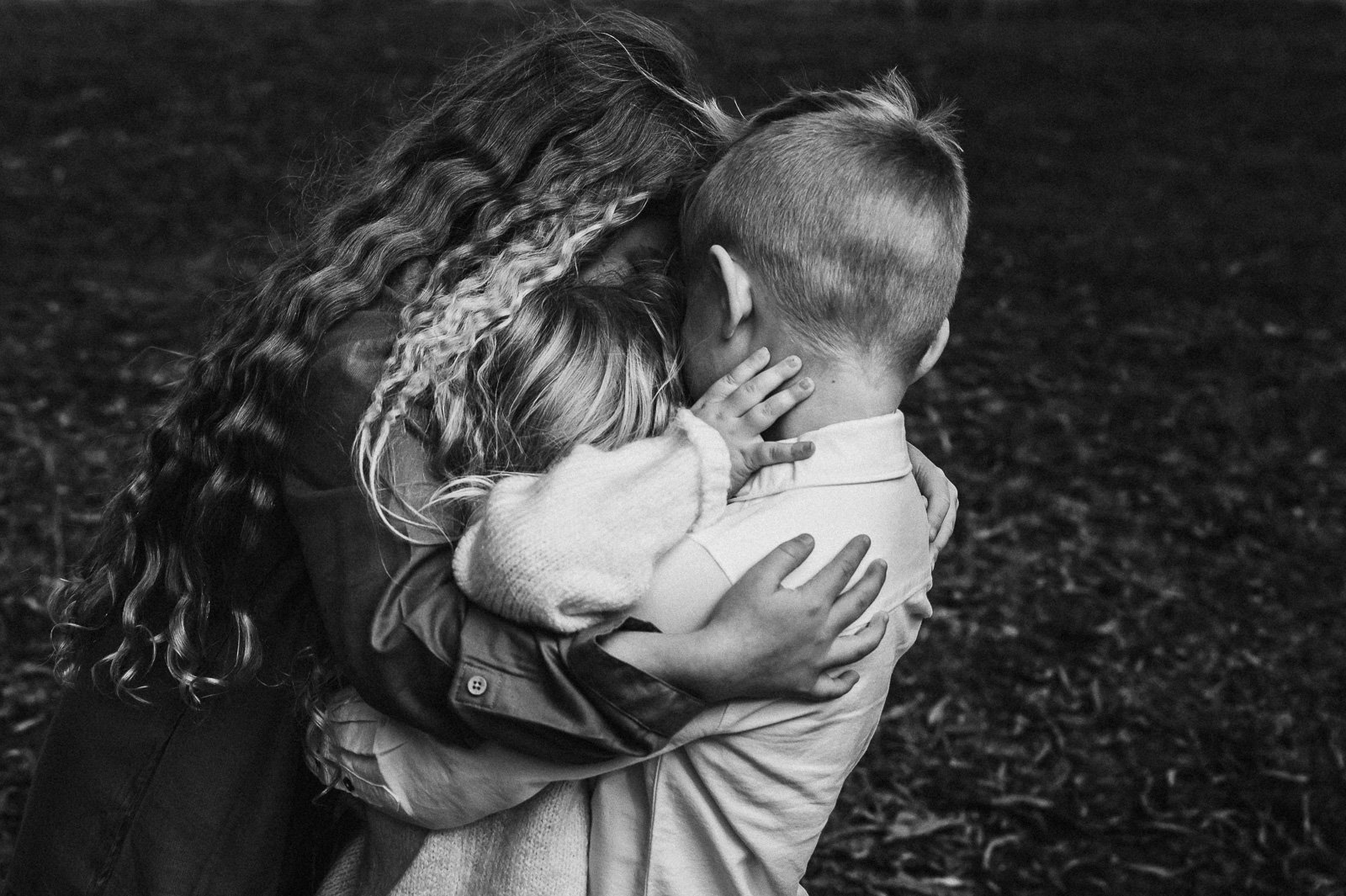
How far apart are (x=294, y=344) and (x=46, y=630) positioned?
2.58 meters

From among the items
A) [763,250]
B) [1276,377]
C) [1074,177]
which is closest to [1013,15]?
[1074,177]

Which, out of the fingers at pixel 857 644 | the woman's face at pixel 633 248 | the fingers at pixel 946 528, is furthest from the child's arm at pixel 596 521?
the fingers at pixel 946 528

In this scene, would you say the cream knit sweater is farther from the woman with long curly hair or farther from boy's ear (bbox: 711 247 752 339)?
boy's ear (bbox: 711 247 752 339)

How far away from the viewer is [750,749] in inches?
76.1

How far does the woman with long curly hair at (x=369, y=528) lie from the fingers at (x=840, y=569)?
0.8 inches

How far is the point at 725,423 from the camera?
78.6 inches

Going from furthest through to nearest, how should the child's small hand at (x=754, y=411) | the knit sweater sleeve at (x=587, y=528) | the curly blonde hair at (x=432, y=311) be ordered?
the curly blonde hair at (x=432, y=311) → the child's small hand at (x=754, y=411) → the knit sweater sleeve at (x=587, y=528)

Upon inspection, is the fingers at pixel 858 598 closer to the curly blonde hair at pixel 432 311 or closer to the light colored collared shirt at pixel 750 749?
the light colored collared shirt at pixel 750 749

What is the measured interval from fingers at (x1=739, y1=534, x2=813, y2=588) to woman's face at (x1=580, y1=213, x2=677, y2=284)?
25.7 inches

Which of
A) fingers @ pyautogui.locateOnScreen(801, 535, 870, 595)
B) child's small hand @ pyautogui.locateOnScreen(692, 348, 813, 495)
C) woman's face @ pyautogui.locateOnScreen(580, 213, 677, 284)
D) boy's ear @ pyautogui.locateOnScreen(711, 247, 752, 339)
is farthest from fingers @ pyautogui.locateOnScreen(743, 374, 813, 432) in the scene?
woman's face @ pyautogui.locateOnScreen(580, 213, 677, 284)

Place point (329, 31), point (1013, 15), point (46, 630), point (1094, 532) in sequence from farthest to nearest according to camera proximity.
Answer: point (1013, 15), point (329, 31), point (1094, 532), point (46, 630)

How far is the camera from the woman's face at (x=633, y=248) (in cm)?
233

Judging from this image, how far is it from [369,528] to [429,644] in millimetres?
199

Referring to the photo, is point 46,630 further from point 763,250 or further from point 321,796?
point 763,250
